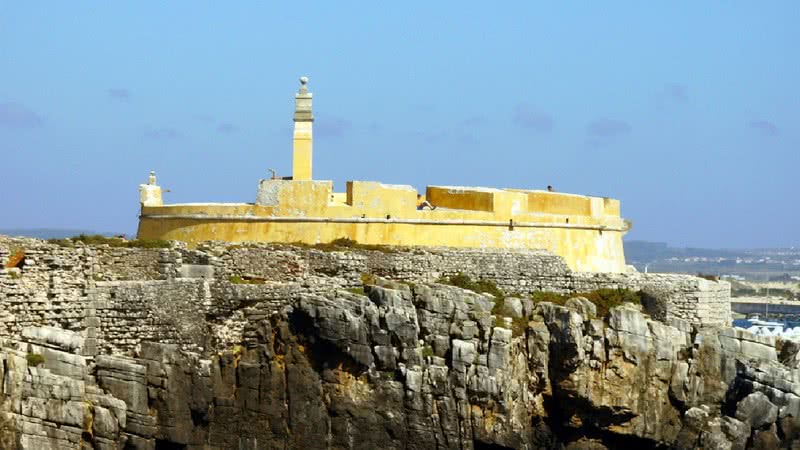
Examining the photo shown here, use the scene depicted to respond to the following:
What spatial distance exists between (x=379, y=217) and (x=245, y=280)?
→ 14.1 feet

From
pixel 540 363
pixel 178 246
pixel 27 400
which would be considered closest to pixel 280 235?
pixel 178 246

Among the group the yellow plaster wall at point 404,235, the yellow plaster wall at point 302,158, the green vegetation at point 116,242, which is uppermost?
the yellow plaster wall at point 302,158

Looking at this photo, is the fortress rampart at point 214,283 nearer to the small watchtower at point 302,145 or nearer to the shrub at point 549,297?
the shrub at point 549,297

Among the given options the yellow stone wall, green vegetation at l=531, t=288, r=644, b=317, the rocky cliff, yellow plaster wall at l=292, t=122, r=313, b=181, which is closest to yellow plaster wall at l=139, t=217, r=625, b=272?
the yellow stone wall

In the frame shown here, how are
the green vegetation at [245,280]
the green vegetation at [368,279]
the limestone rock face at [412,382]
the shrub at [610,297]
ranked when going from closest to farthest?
the limestone rock face at [412,382]
the green vegetation at [245,280]
the green vegetation at [368,279]
the shrub at [610,297]

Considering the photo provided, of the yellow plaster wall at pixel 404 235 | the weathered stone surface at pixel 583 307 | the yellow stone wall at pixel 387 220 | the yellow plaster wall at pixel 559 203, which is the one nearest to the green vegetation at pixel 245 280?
the yellow plaster wall at pixel 404 235

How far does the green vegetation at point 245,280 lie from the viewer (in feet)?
136

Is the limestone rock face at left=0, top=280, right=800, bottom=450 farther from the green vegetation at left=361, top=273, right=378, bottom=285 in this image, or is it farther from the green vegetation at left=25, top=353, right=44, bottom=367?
the green vegetation at left=361, top=273, right=378, bottom=285

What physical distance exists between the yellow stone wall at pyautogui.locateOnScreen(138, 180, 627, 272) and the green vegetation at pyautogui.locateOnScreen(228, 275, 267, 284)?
2119mm

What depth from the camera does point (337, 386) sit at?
4009 cm

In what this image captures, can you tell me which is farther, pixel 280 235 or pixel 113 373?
pixel 280 235

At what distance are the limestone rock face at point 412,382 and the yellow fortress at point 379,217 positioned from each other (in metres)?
3.06

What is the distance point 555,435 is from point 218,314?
25.1 ft

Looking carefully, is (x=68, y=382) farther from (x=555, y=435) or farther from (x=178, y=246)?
(x=555, y=435)
